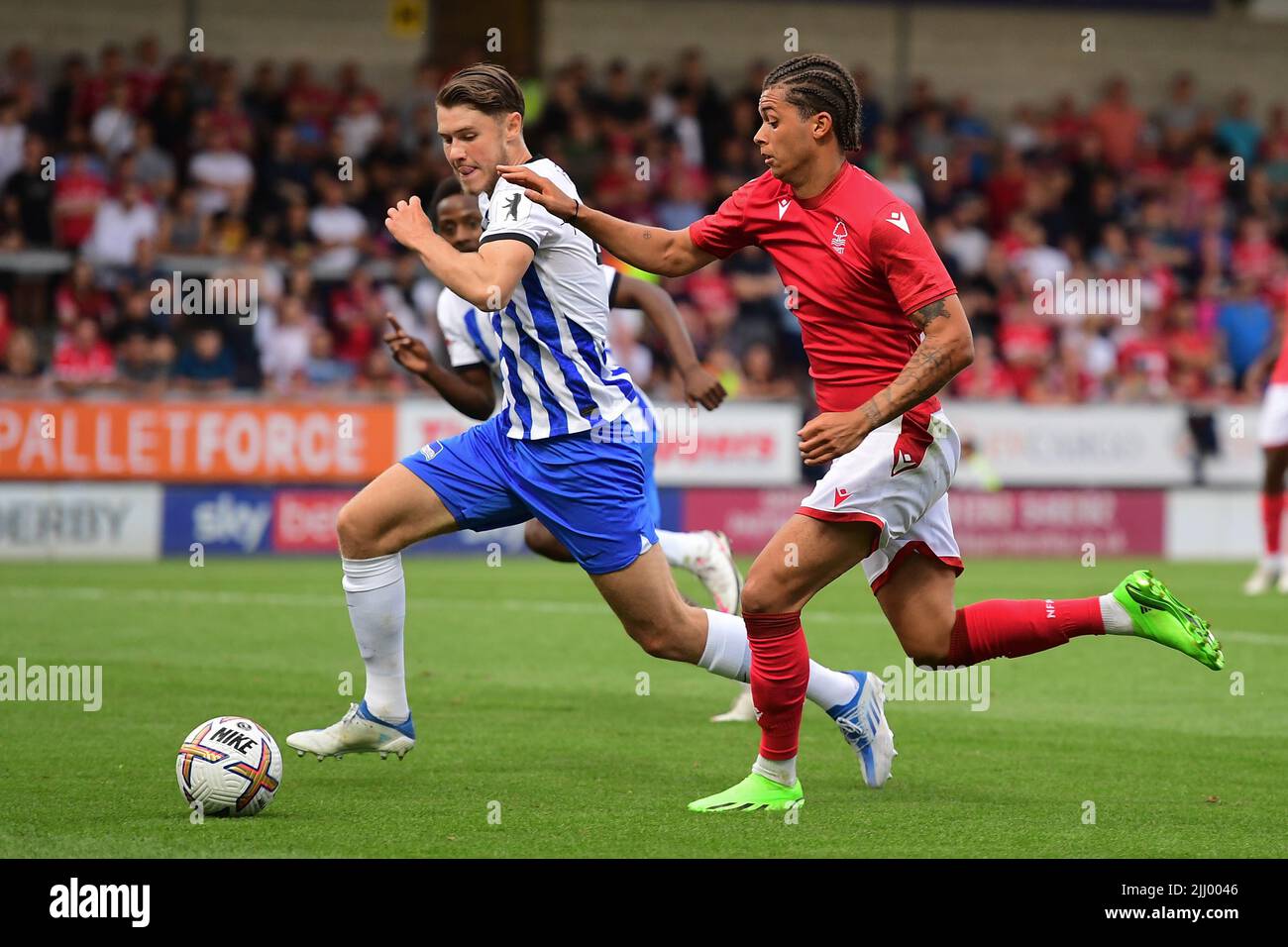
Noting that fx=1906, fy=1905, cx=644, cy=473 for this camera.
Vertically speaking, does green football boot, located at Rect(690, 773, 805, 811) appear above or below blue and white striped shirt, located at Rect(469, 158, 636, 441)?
below

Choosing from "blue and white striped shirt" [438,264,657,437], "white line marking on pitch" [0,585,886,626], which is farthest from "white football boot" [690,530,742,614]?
"white line marking on pitch" [0,585,886,626]

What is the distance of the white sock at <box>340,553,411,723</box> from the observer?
665 cm

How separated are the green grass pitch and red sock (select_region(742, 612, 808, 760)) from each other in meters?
0.27

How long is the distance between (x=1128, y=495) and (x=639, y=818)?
15.0 m

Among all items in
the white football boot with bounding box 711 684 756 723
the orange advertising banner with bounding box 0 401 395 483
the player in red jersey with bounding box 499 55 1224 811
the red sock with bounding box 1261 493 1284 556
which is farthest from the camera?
the orange advertising banner with bounding box 0 401 395 483

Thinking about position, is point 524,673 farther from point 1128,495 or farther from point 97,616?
point 1128,495

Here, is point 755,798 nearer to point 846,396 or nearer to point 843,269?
point 846,396

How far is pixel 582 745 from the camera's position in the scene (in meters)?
7.67

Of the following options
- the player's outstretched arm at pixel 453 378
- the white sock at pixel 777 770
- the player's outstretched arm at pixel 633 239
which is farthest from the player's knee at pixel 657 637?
the player's outstretched arm at pixel 453 378

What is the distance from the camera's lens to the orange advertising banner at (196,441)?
16.8 m

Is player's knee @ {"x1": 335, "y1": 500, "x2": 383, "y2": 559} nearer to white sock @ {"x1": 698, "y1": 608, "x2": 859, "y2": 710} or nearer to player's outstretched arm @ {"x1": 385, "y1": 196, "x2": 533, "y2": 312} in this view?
player's outstretched arm @ {"x1": 385, "y1": 196, "x2": 533, "y2": 312}

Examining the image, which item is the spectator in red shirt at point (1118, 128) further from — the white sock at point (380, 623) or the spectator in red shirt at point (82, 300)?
the white sock at point (380, 623)

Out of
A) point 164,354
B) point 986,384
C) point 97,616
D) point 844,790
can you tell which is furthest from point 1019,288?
point 844,790

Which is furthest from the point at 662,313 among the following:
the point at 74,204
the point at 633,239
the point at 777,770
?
the point at 74,204
